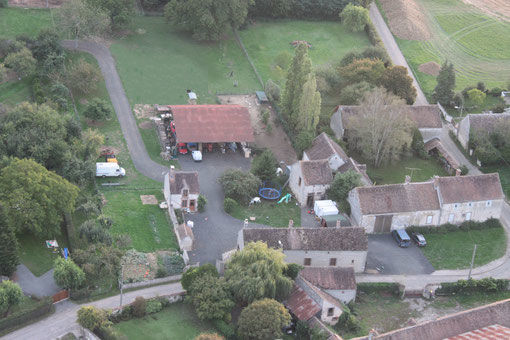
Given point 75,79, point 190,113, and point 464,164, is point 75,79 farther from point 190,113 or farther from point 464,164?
point 464,164

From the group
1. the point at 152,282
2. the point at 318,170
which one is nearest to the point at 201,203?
the point at 318,170

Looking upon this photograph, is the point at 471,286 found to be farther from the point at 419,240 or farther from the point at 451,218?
the point at 451,218

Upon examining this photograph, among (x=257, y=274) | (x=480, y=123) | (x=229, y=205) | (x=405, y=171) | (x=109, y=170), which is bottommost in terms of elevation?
(x=405, y=171)

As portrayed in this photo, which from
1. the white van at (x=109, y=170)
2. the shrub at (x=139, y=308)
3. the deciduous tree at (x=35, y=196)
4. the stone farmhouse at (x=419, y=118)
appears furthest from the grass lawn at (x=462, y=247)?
the deciduous tree at (x=35, y=196)

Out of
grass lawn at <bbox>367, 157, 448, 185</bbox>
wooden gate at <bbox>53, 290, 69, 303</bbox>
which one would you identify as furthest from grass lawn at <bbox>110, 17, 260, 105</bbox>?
wooden gate at <bbox>53, 290, 69, 303</bbox>

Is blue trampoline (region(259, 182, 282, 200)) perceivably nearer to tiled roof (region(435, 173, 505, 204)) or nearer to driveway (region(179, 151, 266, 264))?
driveway (region(179, 151, 266, 264))

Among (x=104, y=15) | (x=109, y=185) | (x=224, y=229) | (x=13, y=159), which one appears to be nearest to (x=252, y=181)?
(x=224, y=229)
